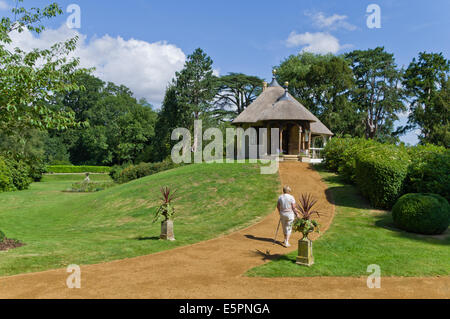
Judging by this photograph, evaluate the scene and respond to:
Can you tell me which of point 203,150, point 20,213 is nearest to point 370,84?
point 203,150

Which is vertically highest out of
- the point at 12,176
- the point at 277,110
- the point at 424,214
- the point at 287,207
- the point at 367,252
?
the point at 277,110

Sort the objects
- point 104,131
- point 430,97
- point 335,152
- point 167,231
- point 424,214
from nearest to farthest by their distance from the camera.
Result: point 167,231 → point 424,214 → point 335,152 → point 430,97 → point 104,131

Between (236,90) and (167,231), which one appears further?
(236,90)

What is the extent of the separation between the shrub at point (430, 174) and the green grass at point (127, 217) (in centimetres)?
660

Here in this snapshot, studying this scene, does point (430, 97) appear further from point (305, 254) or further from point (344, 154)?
point (305, 254)

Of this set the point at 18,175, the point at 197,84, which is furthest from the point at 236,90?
the point at 18,175

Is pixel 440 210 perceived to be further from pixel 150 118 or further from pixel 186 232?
pixel 150 118

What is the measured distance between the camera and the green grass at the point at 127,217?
9.73m

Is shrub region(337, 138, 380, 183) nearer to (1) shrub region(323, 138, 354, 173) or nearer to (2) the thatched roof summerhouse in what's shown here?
(1) shrub region(323, 138, 354, 173)

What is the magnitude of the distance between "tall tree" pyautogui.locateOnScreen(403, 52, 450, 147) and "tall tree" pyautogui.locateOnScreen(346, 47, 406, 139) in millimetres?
2866

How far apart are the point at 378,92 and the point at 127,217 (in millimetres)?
46433

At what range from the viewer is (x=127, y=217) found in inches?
707

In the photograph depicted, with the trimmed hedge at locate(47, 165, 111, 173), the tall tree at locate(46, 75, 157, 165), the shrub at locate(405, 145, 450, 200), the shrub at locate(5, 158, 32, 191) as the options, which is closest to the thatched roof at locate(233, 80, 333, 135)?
the shrub at locate(405, 145, 450, 200)

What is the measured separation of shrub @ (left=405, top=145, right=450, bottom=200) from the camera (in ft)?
46.2
